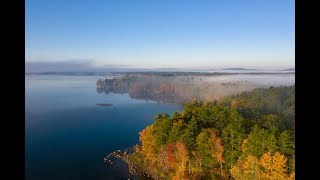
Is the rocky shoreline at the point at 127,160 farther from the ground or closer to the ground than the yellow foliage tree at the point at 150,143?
closer to the ground

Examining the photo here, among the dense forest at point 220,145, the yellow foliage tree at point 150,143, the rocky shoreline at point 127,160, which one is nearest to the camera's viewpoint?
the dense forest at point 220,145

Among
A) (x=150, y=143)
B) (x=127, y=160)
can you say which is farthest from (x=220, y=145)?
(x=127, y=160)

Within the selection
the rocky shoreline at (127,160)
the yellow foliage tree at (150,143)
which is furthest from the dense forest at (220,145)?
the rocky shoreline at (127,160)

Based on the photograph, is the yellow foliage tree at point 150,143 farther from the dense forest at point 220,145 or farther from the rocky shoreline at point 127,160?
the rocky shoreline at point 127,160

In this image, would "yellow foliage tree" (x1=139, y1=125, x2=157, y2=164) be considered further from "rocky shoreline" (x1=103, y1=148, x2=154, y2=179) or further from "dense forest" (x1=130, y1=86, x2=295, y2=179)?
"rocky shoreline" (x1=103, y1=148, x2=154, y2=179)
